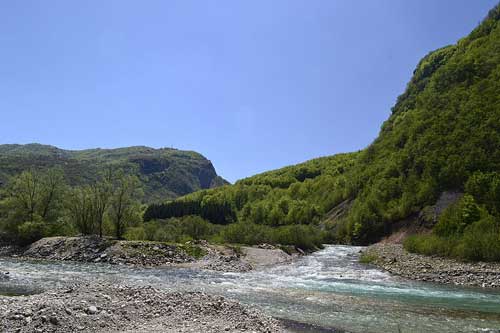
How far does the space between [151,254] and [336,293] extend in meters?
28.0

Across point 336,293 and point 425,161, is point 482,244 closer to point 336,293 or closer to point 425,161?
point 336,293

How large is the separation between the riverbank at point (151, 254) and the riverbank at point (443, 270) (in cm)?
1479

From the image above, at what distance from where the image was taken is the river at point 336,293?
1889 centimetres

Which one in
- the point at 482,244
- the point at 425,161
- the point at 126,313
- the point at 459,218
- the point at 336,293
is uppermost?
the point at 425,161

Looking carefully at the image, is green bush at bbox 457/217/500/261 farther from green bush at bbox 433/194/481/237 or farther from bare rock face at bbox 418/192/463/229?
bare rock face at bbox 418/192/463/229

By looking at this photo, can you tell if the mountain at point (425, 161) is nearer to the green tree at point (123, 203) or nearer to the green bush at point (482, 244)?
the green bush at point (482, 244)

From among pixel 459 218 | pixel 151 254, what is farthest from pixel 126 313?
pixel 459 218

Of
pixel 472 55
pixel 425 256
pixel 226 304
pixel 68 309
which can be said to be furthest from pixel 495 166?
pixel 68 309

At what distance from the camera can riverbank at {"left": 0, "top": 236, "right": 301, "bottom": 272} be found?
46166 millimetres

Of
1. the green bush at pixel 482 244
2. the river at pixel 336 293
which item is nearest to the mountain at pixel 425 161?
the green bush at pixel 482 244

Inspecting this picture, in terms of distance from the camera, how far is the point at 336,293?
2723cm

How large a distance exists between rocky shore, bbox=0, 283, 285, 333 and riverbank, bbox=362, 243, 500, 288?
2358cm

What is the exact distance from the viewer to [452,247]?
44062 millimetres

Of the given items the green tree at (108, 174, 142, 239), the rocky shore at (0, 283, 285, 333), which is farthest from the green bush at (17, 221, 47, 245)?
the rocky shore at (0, 283, 285, 333)
